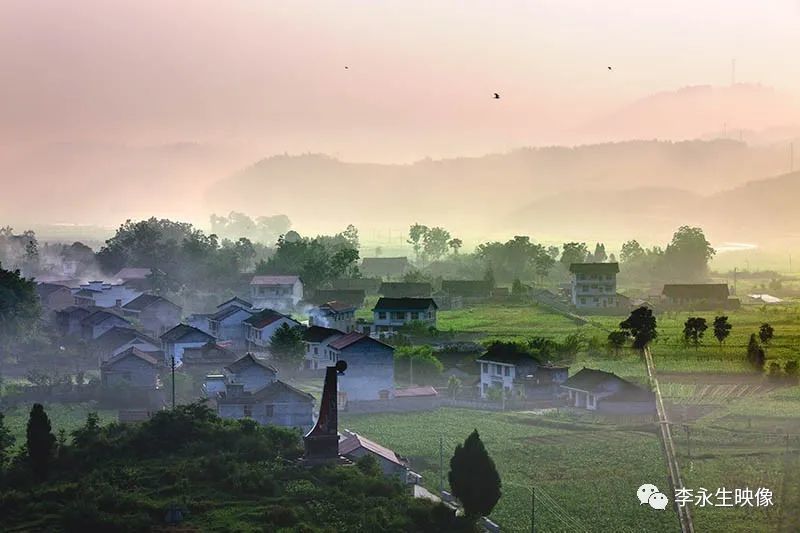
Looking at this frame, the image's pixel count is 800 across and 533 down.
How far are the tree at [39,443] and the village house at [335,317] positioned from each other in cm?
2739

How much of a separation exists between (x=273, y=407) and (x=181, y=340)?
1258cm

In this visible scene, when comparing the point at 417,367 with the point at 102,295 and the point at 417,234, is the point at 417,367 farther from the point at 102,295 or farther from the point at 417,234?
the point at 417,234

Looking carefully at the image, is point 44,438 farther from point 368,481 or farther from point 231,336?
point 231,336

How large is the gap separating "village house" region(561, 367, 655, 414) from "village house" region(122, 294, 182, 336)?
27.8m

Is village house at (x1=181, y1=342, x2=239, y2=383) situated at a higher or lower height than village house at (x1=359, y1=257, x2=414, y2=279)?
lower

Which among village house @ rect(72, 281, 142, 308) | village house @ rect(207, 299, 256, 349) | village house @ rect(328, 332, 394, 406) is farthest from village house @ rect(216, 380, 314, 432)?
village house @ rect(72, 281, 142, 308)

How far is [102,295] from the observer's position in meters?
60.4

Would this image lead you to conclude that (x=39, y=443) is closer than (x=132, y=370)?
Yes

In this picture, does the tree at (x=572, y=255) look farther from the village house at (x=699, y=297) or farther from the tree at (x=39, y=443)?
the tree at (x=39, y=443)

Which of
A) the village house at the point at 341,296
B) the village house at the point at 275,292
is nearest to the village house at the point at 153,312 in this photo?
the village house at the point at 275,292

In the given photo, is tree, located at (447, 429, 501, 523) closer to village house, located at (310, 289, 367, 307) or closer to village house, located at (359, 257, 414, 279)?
village house, located at (310, 289, 367, 307)

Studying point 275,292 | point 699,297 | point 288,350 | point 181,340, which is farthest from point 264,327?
point 699,297

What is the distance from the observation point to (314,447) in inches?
946

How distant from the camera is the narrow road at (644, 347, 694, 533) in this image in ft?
66.9
